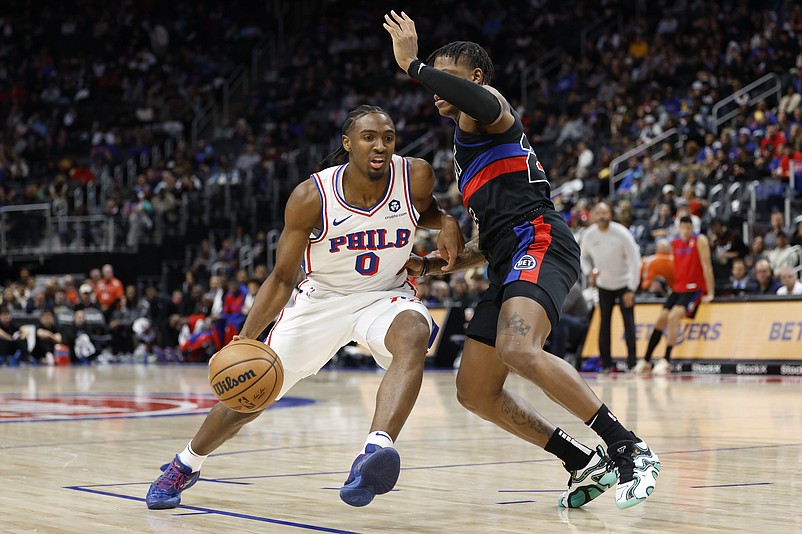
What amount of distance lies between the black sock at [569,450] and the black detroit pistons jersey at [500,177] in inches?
35.0

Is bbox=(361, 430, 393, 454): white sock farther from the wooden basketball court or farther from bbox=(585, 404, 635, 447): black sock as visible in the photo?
bbox=(585, 404, 635, 447): black sock

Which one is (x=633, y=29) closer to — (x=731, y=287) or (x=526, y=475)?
(x=731, y=287)

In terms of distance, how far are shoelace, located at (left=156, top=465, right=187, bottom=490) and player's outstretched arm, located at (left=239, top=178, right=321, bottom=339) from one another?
63 centimetres

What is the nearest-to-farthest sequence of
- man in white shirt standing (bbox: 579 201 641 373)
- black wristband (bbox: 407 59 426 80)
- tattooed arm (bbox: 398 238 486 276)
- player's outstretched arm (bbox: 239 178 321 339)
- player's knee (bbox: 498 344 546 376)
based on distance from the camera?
player's knee (bbox: 498 344 546 376) → black wristband (bbox: 407 59 426 80) → player's outstretched arm (bbox: 239 178 321 339) → tattooed arm (bbox: 398 238 486 276) → man in white shirt standing (bbox: 579 201 641 373)

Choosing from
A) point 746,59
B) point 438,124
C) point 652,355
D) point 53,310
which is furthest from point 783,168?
point 53,310

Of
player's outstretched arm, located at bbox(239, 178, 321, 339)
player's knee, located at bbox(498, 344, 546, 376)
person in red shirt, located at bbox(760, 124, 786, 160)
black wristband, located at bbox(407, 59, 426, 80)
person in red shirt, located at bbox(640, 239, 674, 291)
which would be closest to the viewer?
player's knee, located at bbox(498, 344, 546, 376)

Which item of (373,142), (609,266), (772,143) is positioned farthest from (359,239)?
(772,143)

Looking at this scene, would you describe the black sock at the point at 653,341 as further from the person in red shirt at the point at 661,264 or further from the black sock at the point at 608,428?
the black sock at the point at 608,428

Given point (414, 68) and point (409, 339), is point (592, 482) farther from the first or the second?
point (414, 68)

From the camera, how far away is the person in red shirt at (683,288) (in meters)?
14.4

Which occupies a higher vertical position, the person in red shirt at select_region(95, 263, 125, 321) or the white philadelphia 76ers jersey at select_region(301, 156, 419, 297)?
the white philadelphia 76ers jersey at select_region(301, 156, 419, 297)

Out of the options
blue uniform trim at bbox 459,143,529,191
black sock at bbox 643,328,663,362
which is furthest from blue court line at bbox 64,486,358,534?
black sock at bbox 643,328,663,362

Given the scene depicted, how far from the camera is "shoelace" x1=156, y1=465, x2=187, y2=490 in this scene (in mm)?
4684

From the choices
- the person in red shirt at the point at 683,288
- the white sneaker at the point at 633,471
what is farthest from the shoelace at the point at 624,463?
the person in red shirt at the point at 683,288
